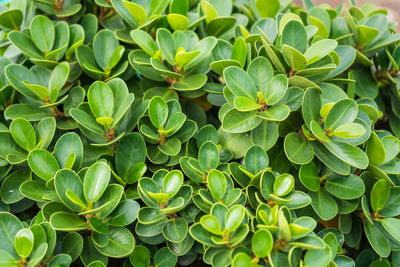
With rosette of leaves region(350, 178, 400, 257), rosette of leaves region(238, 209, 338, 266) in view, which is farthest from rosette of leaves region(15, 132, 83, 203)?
rosette of leaves region(350, 178, 400, 257)

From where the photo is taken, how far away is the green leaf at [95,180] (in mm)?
874

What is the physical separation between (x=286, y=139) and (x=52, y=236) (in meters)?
0.57

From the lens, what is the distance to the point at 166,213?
893 millimetres

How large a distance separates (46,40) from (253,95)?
23.7 inches

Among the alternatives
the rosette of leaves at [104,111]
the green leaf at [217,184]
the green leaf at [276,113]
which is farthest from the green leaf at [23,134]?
the green leaf at [276,113]

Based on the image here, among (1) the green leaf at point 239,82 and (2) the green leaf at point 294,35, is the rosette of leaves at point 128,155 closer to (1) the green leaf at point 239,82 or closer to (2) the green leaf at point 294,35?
(1) the green leaf at point 239,82

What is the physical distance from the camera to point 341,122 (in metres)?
0.96

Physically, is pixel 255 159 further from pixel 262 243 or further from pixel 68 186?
pixel 68 186

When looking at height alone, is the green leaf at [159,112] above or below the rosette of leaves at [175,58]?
below

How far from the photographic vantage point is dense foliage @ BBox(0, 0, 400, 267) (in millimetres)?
854

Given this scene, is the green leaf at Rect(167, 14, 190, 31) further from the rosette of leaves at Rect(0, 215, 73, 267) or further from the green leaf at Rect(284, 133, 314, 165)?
the rosette of leaves at Rect(0, 215, 73, 267)

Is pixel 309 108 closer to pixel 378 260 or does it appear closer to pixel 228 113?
pixel 228 113

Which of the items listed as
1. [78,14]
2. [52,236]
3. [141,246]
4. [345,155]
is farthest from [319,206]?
[78,14]

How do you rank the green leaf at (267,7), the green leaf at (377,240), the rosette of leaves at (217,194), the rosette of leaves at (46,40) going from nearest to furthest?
the rosette of leaves at (217,194)
the green leaf at (377,240)
the rosette of leaves at (46,40)
the green leaf at (267,7)
